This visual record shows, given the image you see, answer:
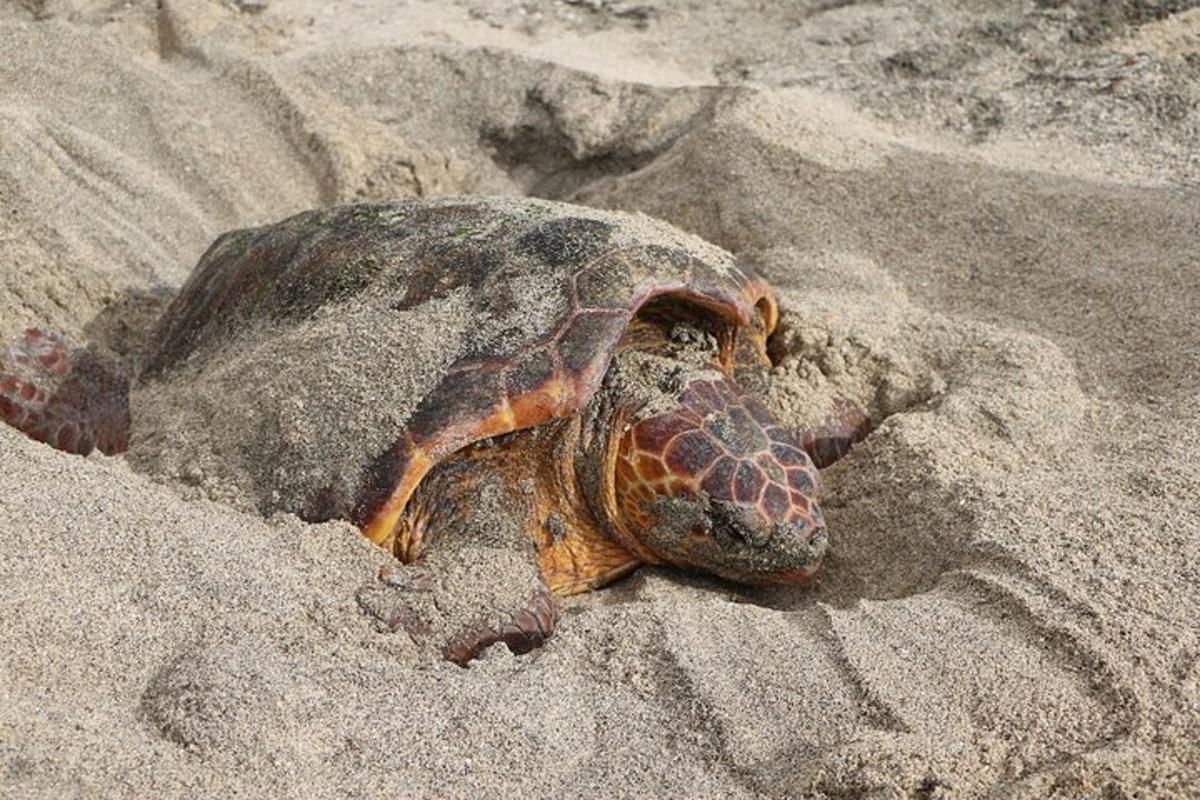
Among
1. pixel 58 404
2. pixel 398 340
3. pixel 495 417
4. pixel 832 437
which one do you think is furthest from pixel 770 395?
pixel 58 404

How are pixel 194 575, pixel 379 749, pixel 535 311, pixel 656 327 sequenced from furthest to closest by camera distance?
pixel 656 327
pixel 535 311
pixel 194 575
pixel 379 749

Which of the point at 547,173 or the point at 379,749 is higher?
the point at 379,749

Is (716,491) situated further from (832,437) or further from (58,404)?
(58,404)

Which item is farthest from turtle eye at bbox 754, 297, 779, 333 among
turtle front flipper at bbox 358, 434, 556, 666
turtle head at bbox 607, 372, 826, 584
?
turtle front flipper at bbox 358, 434, 556, 666

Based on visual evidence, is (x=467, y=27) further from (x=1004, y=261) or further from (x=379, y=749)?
(x=379, y=749)

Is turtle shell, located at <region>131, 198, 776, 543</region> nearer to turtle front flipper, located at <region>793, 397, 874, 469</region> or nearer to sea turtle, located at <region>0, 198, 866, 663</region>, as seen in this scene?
sea turtle, located at <region>0, 198, 866, 663</region>

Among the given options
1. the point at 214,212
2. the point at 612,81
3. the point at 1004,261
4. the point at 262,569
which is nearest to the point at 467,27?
the point at 612,81

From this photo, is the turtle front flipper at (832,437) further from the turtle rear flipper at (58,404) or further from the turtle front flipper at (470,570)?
the turtle rear flipper at (58,404)

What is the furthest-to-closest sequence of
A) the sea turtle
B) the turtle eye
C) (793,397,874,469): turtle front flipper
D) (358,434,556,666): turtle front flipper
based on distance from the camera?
the turtle eye < (793,397,874,469): turtle front flipper < the sea turtle < (358,434,556,666): turtle front flipper
